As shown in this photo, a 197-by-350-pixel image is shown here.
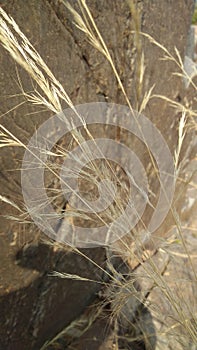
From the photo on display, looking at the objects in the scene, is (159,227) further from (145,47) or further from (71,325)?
(145,47)

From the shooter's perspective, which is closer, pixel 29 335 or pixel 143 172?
pixel 29 335

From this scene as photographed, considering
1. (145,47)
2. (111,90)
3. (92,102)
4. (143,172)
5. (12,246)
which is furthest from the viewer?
(143,172)

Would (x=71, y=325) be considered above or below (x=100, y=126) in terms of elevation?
below

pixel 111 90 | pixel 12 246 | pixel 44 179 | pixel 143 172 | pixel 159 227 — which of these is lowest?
pixel 159 227

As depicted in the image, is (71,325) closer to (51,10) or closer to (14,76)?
(14,76)

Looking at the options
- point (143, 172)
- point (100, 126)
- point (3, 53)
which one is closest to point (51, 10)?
point (3, 53)

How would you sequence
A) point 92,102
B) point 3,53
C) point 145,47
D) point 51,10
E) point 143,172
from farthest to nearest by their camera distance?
point 143,172 < point 145,47 < point 92,102 < point 51,10 < point 3,53
